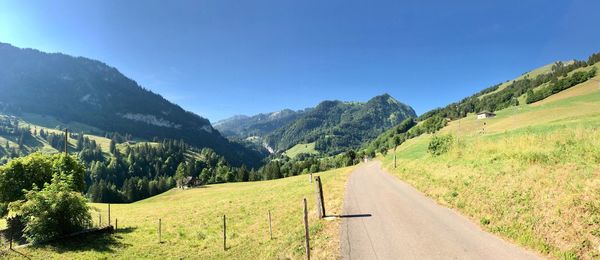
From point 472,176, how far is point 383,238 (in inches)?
506

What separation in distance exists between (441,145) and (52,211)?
4719 centimetres

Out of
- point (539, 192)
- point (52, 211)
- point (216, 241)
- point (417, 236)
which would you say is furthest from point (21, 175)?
point (539, 192)

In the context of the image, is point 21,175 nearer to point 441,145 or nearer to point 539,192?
point 539,192

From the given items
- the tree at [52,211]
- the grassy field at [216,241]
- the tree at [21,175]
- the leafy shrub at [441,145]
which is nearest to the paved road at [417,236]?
the grassy field at [216,241]

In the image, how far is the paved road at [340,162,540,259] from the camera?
12.7 m

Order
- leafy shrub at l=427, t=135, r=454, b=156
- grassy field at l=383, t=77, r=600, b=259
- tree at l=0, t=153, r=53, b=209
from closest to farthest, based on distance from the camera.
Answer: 1. grassy field at l=383, t=77, r=600, b=259
2. tree at l=0, t=153, r=53, b=209
3. leafy shrub at l=427, t=135, r=454, b=156

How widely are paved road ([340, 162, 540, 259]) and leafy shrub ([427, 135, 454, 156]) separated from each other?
82.1 feet

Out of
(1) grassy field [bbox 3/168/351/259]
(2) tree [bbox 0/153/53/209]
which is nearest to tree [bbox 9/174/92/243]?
(1) grassy field [bbox 3/168/351/259]

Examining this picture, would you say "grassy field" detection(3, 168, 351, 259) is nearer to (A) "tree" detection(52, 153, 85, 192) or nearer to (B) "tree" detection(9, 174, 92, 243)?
(B) "tree" detection(9, 174, 92, 243)

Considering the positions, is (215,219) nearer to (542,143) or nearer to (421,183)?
(421,183)

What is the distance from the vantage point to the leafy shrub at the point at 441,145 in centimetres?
4484

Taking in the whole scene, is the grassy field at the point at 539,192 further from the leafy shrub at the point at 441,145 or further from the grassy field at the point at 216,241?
the leafy shrub at the point at 441,145

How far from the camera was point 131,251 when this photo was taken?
A: 937 inches

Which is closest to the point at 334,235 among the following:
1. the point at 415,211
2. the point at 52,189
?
the point at 415,211
